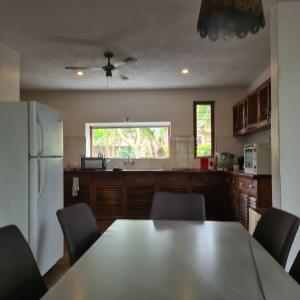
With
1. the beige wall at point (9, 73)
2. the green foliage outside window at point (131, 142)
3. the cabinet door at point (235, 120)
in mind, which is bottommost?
the green foliage outside window at point (131, 142)

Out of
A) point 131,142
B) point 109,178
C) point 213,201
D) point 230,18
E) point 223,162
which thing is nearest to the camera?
point 230,18

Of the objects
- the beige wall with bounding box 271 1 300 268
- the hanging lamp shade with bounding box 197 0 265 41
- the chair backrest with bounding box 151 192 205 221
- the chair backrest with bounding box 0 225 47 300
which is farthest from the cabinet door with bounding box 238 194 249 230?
the chair backrest with bounding box 0 225 47 300

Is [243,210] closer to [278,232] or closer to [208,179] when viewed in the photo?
[208,179]

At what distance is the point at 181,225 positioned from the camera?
6.40 feet

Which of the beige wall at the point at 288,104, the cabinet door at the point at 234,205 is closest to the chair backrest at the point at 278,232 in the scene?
the beige wall at the point at 288,104

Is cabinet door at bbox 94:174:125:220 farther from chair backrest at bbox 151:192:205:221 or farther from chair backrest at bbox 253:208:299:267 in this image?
chair backrest at bbox 253:208:299:267

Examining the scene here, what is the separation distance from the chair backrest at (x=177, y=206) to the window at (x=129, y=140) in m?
3.21

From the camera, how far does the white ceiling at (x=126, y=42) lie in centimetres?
254

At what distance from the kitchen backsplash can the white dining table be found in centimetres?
373

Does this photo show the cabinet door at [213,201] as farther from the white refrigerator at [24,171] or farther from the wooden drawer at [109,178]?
the white refrigerator at [24,171]

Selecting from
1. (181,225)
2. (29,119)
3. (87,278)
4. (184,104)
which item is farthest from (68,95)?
(87,278)

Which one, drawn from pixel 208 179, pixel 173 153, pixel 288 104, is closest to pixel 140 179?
pixel 173 153

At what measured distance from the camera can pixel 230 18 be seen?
1.29 meters

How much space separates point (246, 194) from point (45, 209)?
7.58 ft
